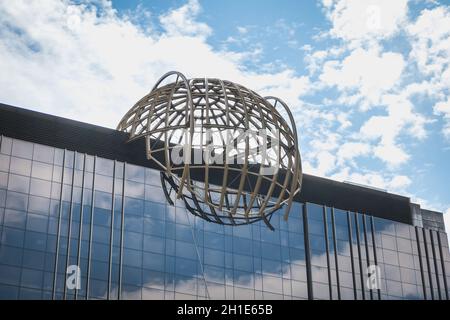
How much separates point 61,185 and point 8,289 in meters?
8.19

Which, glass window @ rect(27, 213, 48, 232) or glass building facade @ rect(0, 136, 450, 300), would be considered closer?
glass building facade @ rect(0, 136, 450, 300)

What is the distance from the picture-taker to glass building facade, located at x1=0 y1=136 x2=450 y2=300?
50.4 meters

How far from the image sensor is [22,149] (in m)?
52.5

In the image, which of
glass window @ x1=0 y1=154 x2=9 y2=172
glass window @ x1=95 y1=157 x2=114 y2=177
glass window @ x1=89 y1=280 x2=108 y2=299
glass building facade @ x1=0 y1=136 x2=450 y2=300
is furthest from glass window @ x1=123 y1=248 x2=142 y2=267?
glass window @ x1=0 y1=154 x2=9 y2=172

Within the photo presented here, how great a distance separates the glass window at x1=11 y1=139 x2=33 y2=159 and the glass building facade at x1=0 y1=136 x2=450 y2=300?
0.24 ft

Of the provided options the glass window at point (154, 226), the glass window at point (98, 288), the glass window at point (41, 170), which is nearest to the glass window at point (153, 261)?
the glass window at point (154, 226)

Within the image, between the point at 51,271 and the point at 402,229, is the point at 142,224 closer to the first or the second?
the point at 51,271

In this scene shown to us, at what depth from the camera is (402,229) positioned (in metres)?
69.9

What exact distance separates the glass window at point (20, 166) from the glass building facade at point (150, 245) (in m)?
0.07

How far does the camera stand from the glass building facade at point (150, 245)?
165ft

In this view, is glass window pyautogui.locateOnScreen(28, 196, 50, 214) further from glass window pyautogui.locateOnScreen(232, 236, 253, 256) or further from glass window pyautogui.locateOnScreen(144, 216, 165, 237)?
glass window pyautogui.locateOnScreen(232, 236, 253, 256)
